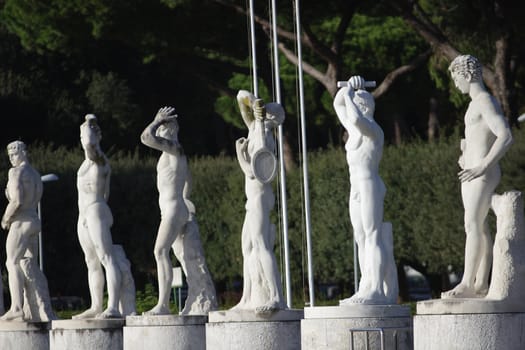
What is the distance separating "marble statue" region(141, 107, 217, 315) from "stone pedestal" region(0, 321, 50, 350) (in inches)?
86.0

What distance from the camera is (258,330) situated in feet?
46.5

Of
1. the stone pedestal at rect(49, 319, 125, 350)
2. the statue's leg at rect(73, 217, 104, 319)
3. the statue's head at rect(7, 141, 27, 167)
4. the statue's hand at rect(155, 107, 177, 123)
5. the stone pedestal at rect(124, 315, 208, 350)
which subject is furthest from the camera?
the statue's head at rect(7, 141, 27, 167)

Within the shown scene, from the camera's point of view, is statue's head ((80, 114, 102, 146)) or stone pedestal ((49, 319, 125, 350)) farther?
statue's head ((80, 114, 102, 146))

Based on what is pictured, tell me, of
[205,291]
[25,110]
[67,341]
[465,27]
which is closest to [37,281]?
[67,341]

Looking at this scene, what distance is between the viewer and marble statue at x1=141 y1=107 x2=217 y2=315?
1591 centimetres

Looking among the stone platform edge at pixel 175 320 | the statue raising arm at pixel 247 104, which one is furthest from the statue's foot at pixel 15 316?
the statue raising arm at pixel 247 104

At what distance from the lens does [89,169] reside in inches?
668

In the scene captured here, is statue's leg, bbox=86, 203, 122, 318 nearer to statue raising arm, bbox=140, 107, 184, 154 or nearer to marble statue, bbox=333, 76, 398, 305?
statue raising arm, bbox=140, 107, 184, 154

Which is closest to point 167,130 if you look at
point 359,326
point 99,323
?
point 99,323

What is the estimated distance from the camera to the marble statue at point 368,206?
13078 millimetres

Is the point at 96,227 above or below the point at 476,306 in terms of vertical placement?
above

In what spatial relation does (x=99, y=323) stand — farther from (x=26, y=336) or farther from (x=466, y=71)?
(x=466, y=71)

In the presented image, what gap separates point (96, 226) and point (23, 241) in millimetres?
1517

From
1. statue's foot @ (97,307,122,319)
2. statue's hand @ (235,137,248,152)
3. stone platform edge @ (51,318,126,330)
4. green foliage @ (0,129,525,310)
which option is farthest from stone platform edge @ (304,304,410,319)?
green foliage @ (0,129,525,310)
